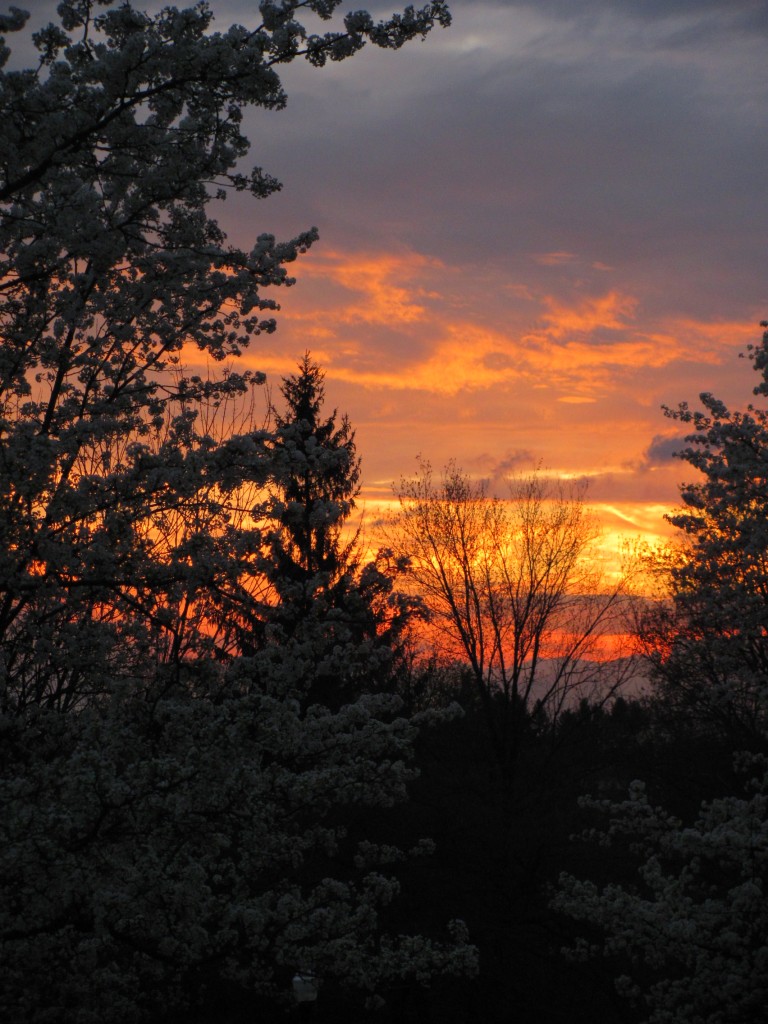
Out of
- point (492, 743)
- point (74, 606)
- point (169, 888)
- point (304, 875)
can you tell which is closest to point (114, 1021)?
point (169, 888)

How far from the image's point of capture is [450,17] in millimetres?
6066

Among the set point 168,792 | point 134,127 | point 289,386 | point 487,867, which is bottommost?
point 487,867

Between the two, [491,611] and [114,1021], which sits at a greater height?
[491,611]

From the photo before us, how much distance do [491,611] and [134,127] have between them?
23.4 m

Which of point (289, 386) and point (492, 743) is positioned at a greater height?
point (289, 386)

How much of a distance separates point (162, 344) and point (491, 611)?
824 inches

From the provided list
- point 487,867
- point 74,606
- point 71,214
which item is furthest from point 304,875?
point 71,214

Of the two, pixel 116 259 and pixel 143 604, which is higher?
pixel 116 259

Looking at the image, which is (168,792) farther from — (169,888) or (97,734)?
(97,734)

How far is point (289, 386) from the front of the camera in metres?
26.6

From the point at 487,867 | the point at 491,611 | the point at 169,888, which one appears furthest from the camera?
the point at 491,611

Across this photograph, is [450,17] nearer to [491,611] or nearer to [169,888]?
[169,888]

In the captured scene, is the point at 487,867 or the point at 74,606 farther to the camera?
the point at 487,867

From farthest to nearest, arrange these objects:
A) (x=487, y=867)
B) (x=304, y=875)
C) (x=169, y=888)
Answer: (x=487, y=867)
(x=304, y=875)
(x=169, y=888)
